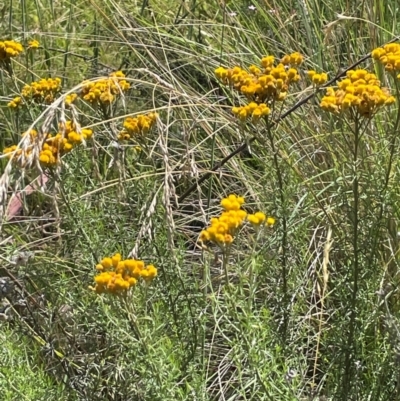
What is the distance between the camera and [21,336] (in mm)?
1633

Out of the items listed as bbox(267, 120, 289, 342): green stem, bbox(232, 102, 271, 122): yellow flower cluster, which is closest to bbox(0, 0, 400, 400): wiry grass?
bbox(267, 120, 289, 342): green stem

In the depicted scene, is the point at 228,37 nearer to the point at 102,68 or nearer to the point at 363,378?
the point at 102,68

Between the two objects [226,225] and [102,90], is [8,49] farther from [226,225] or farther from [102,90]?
[226,225]

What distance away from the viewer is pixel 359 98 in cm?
125

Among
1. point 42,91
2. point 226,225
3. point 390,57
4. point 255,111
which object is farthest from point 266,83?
point 42,91

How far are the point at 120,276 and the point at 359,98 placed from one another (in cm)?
46

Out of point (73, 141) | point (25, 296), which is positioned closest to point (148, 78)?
point (25, 296)

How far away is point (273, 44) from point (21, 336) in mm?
1247

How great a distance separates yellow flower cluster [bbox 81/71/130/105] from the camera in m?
1.53

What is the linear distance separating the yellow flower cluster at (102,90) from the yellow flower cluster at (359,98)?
44 centimetres

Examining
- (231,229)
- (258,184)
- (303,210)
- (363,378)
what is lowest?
(363,378)

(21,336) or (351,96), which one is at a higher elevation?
(351,96)

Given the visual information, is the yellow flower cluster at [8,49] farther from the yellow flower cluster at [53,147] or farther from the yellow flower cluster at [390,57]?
the yellow flower cluster at [390,57]

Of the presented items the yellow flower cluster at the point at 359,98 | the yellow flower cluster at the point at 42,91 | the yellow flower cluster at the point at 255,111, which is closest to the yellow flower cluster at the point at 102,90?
the yellow flower cluster at the point at 42,91
